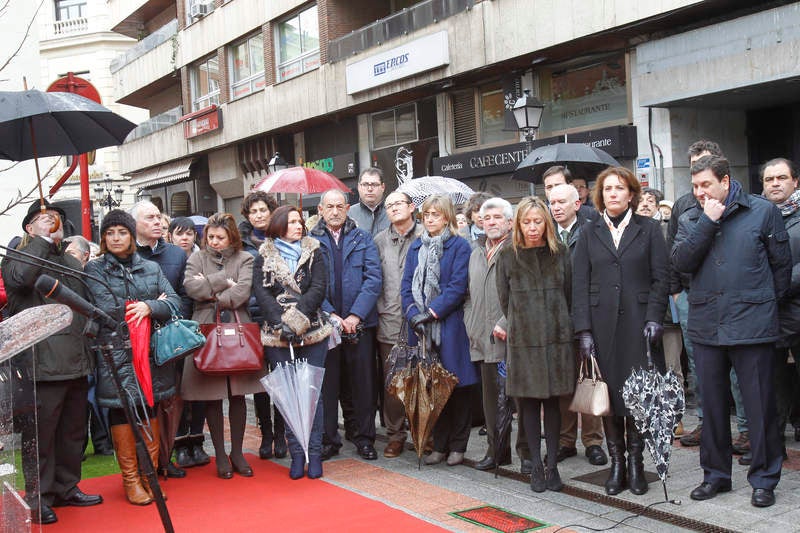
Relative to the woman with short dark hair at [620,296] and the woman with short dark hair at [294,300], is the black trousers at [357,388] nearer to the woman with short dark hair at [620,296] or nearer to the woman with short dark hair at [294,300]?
the woman with short dark hair at [294,300]

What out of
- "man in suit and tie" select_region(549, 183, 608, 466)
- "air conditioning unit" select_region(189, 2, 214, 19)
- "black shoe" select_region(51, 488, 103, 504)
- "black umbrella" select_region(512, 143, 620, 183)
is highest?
"air conditioning unit" select_region(189, 2, 214, 19)

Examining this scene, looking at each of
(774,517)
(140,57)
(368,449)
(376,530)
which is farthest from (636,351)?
(140,57)

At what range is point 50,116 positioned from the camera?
665 centimetres

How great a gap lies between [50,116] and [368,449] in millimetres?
3658

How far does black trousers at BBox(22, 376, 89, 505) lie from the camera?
5.92m

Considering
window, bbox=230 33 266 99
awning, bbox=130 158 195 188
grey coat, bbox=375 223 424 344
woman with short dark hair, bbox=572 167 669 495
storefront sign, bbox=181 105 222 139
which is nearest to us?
woman with short dark hair, bbox=572 167 669 495

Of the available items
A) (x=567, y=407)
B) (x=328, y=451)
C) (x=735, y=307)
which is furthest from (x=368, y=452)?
(x=735, y=307)

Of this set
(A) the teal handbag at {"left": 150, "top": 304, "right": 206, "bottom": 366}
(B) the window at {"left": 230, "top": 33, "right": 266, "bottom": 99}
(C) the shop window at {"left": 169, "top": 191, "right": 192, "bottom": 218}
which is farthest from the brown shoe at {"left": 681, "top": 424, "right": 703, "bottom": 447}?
(C) the shop window at {"left": 169, "top": 191, "right": 192, "bottom": 218}

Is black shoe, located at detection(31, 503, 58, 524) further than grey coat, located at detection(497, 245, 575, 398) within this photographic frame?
No

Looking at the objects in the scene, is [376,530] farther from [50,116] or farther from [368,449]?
[50,116]

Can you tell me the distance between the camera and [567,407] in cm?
688

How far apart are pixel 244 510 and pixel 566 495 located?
7.26 ft

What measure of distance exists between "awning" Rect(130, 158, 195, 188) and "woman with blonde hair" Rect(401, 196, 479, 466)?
26.0 meters

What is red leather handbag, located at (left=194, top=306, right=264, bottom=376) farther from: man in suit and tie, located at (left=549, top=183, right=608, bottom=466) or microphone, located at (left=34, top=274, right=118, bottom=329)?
microphone, located at (left=34, top=274, right=118, bottom=329)
